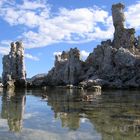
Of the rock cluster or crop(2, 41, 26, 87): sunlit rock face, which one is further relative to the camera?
crop(2, 41, 26, 87): sunlit rock face

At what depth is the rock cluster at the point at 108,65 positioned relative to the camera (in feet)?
364

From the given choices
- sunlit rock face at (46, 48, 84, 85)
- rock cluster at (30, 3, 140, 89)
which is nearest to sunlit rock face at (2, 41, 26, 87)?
rock cluster at (30, 3, 140, 89)

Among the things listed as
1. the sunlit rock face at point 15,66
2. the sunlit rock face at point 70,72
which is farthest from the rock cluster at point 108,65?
the sunlit rock face at point 15,66

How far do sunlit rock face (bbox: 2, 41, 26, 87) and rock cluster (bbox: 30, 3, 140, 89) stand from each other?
606 inches

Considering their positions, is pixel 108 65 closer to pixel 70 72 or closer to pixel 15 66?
pixel 70 72

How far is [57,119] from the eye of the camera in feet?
96.8

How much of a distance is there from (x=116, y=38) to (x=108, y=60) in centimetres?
2367

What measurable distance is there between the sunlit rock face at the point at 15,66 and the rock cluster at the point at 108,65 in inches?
606

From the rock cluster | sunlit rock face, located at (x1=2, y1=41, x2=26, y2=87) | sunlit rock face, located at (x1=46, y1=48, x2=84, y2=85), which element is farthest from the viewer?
sunlit rock face, located at (x1=46, y1=48, x2=84, y2=85)

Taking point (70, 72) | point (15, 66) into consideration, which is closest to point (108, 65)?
point (70, 72)

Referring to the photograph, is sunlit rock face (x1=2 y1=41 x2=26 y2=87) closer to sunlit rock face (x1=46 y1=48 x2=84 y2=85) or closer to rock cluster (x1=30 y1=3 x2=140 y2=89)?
rock cluster (x1=30 y1=3 x2=140 y2=89)

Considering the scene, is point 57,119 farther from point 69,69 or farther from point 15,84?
point 69,69

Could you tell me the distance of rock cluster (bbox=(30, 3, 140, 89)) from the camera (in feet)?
364

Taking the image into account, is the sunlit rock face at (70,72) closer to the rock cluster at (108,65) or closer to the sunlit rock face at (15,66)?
the rock cluster at (108,65)
